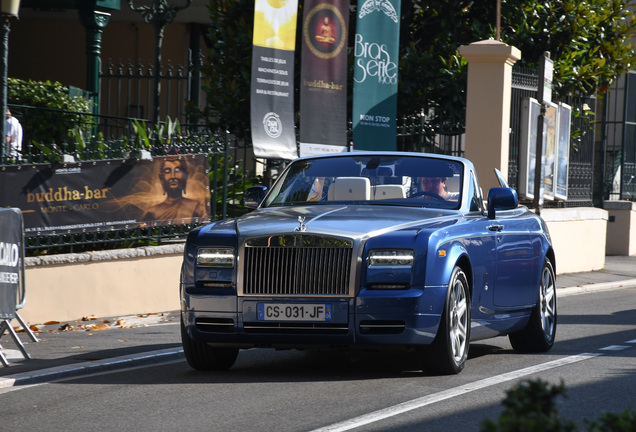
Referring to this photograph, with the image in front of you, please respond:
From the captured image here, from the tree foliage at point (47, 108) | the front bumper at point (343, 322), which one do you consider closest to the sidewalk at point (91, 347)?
the front bumper at point (343, 322)

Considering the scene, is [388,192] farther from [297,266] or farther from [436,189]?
[297,266]

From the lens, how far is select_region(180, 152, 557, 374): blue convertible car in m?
7.82

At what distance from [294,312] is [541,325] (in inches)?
116

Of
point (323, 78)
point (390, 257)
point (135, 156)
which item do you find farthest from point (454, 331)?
point (323, 78)

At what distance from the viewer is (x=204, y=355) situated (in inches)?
336

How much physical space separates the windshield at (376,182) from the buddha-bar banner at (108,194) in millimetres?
3579

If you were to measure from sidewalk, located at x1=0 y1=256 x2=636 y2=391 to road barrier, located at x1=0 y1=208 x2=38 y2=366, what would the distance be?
0.32 metres

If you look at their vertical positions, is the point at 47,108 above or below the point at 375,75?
below

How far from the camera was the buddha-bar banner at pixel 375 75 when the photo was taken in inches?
690

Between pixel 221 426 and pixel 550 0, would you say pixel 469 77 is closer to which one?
pixel 550 0

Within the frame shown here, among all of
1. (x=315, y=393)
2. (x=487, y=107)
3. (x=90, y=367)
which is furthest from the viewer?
(x=487, y=107)

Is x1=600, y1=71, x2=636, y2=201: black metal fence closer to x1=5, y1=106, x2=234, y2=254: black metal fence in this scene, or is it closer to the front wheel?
x1=5, y1=106, x2=234, y2=254: black metal fence

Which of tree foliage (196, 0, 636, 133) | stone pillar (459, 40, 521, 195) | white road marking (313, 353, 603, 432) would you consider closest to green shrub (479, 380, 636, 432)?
white road marking (313, 353, 603, 432)

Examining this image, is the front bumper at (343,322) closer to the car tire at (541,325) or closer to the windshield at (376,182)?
the windshield at (376,182)
